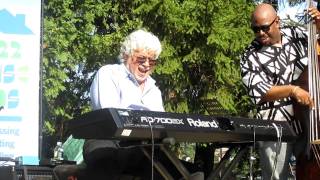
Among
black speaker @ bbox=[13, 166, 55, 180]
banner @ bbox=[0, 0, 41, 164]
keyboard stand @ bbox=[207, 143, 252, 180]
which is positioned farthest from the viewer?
banner @ bbox=[0, 0, 41, 164]

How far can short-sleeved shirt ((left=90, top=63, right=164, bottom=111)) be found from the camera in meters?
3.02

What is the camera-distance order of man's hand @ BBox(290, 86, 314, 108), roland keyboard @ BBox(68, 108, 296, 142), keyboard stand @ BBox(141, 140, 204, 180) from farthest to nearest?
man's hand @ BBox(290, 86, 314, 108) < keyboard stand @ BBox(141, 140, 204, 180) < roland keyboard @ BBox(68, 108, 296, 142)

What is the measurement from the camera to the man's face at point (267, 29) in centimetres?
318

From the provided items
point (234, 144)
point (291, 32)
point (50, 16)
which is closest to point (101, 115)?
point (234, 144)

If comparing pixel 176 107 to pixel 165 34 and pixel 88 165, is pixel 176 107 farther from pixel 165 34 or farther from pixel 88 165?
pixel 88 165

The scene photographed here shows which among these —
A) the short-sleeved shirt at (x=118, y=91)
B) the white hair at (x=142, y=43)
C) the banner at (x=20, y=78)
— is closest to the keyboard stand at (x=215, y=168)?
the short-sleeved shirt at (x=118, y=91)

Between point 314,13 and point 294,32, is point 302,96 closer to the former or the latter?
point 314,13

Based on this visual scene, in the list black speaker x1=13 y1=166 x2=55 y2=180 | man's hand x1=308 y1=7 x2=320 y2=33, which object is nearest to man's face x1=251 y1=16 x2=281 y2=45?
man's hand x1=308 y1=7 x2=320 y2=33

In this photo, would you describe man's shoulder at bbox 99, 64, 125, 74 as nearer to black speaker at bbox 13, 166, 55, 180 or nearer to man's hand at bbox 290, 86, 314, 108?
black speaker at bbox 13, 166, 55, 180

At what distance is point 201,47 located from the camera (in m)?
6.45

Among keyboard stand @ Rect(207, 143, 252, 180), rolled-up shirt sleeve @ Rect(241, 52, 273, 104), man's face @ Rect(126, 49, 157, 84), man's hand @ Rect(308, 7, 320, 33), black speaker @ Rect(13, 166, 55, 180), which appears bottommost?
black speaker @ Rect(13, 166, 55, 180)

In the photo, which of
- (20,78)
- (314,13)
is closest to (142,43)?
(314,13)

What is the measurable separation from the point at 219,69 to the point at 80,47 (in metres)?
1.58

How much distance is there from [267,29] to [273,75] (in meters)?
0.26
